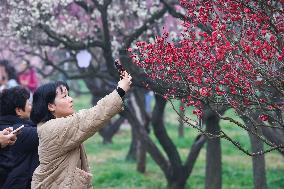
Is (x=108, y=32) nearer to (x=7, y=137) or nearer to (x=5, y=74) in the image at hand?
(x=5, y=74)

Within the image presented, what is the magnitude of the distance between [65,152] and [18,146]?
1.15 m

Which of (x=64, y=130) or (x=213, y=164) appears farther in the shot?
(x=213, y=164)

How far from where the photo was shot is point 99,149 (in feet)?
70.6

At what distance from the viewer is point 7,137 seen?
6.10 meters

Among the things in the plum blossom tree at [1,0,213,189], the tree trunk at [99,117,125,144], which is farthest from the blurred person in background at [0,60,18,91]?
the tree trunk at [99,117,125,144]

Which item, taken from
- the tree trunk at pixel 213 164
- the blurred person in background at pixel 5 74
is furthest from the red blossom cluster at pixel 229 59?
the tree trunk at pixel 213 164

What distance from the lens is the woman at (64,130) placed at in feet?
16.8

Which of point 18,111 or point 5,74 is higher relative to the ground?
point 5,74

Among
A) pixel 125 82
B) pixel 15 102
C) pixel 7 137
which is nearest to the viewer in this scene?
pixel 125 82

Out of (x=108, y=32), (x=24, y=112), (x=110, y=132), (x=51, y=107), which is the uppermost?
(x=110, y=132)

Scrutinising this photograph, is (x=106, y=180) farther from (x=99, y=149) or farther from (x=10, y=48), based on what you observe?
(x=99, y=149)

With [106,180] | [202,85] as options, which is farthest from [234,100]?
[106,180]

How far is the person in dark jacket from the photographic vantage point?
6.36 m

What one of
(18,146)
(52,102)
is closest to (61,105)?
(52,102)
